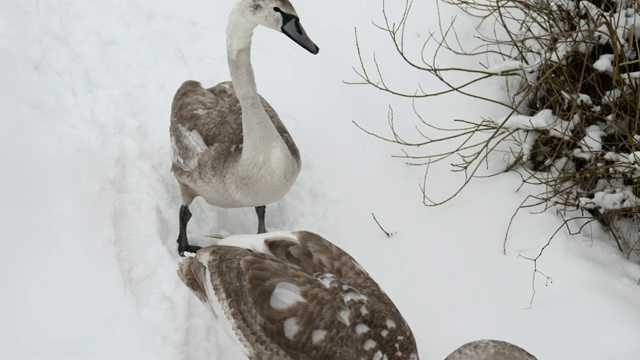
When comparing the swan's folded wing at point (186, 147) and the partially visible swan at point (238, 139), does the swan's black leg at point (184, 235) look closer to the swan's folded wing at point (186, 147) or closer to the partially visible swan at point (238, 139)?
the partially visible swan at point (238, 139)

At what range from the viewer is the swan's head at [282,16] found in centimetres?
425

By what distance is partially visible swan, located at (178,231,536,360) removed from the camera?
380 cm

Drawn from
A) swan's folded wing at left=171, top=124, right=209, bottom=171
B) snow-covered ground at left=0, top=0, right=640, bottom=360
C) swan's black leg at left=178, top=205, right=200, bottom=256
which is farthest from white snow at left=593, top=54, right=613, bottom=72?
swan's black leg at left=178, top=205, right=200, bottom=256

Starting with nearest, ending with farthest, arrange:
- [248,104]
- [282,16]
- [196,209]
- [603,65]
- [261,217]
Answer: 1. [282,16]
2. [248,104]
3. [603,65]
4. [261,217]
5. [196,209]

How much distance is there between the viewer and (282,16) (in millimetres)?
4277

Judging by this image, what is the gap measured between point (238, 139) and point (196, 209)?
82cm

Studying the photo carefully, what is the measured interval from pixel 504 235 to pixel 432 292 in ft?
2.26

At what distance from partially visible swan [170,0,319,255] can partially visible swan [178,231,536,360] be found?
0.63 m

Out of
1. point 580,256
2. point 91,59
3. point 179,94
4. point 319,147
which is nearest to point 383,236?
point 319,147

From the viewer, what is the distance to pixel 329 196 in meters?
5.51

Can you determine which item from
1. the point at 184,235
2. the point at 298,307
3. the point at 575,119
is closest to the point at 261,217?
the point at 184,235

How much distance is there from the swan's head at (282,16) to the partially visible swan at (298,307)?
1105 mm

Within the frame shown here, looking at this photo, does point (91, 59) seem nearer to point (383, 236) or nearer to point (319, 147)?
point (319, 147)

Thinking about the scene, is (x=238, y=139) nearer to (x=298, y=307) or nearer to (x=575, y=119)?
(x=298, y=307)
